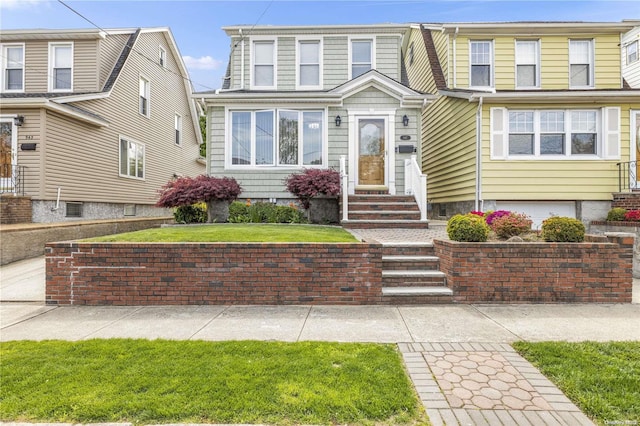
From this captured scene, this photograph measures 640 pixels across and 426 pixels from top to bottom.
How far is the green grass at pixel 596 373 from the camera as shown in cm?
238

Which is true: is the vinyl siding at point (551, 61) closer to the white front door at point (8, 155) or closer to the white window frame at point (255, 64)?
the white window frame at point (255, 64)

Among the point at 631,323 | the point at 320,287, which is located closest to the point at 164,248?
the point at 320,287

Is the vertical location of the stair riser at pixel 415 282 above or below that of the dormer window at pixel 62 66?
below

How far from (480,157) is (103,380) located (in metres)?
10.5

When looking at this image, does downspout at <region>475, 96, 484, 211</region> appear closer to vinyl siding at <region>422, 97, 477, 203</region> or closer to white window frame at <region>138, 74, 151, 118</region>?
vinyl siding at <region>422, 97, 477, 203</region>

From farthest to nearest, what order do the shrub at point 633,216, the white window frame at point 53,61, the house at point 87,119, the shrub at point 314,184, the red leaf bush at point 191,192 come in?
the white window frame at point 53,61 < the house at point 87,119 < the shrub at point 314,184 < the red leaf bush at point 191,192 < the shrub at point 633,216

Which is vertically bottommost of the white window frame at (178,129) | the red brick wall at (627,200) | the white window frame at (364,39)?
the red brick wall at (627,200)

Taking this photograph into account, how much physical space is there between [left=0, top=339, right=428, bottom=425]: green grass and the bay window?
26.3 ft

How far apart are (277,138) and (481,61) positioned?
782 centimetres

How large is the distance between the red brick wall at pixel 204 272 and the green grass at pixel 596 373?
2270 mm

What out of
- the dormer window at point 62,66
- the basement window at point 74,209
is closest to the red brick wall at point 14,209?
the basement window at point 74,209

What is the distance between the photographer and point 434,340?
359 centimetres

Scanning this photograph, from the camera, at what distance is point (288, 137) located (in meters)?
10.8

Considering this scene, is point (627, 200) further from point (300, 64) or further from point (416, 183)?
point (300, 64)
